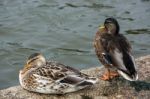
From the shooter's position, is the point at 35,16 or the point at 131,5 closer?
the point at 35,16

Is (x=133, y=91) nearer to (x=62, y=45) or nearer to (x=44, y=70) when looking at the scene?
(x=44, y=70)

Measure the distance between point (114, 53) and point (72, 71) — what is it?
20.6 inches

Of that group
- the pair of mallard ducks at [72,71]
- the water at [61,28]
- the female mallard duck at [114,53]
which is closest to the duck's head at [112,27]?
the female mallard duck at [114,53]

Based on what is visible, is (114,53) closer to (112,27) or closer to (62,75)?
(112,27)

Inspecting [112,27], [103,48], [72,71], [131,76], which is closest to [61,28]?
[112,27]

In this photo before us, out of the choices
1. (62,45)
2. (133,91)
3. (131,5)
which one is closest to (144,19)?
(131,5)

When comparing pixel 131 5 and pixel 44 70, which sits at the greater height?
pixel 44 70

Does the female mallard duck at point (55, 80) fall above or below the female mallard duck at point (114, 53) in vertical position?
below

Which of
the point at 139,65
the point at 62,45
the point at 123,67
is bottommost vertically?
the point at 62,45

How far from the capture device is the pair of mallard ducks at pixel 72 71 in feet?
17.6

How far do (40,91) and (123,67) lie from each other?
1.00m

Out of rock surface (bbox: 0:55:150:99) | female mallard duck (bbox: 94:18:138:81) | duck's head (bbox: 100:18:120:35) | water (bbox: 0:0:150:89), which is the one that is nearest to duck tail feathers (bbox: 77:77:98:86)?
rock surface (bbox: 0:55:150:99)

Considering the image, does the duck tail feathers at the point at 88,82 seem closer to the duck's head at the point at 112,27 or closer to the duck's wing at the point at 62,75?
the duck's wing at the point at 62,75

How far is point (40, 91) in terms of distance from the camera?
5531 mm
